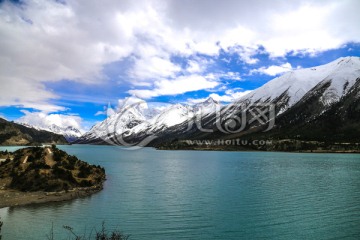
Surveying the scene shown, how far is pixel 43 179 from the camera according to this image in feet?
224

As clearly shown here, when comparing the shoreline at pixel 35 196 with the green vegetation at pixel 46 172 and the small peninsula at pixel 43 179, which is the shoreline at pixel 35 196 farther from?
the green vegetation at pixel 46 172

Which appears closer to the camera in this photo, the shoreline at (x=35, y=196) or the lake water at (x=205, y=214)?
the lake water at (x=205, y=214)

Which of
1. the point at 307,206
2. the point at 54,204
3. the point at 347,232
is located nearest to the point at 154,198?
the point at 54,204

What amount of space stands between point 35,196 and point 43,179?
7442 mm

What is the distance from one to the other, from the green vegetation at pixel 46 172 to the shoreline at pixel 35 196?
2239mm

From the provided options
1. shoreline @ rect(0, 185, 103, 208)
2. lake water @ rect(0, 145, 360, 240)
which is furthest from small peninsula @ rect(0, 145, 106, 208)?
lake water @ rect(0, 145, 360, 240)

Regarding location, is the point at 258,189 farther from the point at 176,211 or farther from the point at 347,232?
the point at 347,232

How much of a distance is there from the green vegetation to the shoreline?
2.24 metres

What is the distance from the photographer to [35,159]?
264 ft

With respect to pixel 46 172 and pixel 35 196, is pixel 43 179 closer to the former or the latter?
pixel 46 172

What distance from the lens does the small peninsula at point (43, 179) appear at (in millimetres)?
61075

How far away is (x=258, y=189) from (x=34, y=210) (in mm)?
45710

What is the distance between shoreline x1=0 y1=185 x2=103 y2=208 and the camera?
56312 millimetres

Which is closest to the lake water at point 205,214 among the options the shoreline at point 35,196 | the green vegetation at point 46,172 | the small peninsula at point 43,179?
the shoreline at point 35,196
